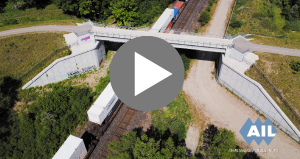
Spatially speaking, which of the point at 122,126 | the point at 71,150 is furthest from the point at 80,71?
the point at 71,150

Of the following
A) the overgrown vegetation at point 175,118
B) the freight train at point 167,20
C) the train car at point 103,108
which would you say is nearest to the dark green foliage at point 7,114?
the train car at point 103,108

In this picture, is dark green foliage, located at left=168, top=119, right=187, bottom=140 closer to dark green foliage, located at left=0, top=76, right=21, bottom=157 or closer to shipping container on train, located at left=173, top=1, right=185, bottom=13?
dark green foliage, located at left=0, top=76, right=21, bottom=157

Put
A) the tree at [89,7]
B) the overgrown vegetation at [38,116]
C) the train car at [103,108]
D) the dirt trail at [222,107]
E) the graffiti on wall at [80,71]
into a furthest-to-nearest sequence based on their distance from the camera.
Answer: the tree at [89,7] < the graffiti on wall at [80,71] < the train car at [103,108] < the dirt trail at [222,107] < the overgrown vegetation at [38,116]

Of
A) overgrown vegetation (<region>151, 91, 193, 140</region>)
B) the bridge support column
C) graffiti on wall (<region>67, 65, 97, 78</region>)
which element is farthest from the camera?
the bridge support column

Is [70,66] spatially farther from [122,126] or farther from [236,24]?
[236,24]

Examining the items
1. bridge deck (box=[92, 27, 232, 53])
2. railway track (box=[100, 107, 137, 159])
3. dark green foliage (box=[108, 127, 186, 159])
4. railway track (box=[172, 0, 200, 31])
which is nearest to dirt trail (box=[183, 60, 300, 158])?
bridge deck (box=[92, 27, 232, 53])

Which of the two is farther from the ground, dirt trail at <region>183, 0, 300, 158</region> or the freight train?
the freight train

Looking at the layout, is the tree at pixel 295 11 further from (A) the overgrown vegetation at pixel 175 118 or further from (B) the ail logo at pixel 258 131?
(A) the overgrown vegetation at pixel 175 118
